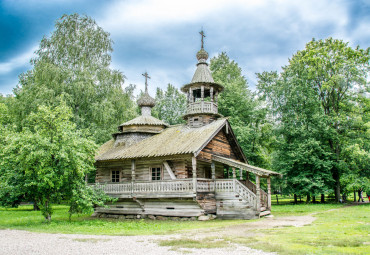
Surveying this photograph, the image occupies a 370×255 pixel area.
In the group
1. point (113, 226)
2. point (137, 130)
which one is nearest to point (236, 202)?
point (113, 226)

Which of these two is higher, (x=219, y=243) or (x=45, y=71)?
(x=45, y=71)

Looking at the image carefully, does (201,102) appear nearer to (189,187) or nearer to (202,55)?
(202,55)

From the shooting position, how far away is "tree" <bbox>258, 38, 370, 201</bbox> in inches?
1233

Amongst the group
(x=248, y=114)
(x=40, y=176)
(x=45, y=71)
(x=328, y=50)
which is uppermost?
(x=328, y=50)

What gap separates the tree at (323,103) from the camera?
3133 centimetres

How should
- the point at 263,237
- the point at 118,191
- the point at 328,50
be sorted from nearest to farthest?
the point at 263,237, the point at 118,191, the point at 328,50

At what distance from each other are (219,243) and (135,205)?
13247 mm

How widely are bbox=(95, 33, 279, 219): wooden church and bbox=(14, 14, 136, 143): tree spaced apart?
5253mm

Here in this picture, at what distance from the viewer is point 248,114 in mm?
35281

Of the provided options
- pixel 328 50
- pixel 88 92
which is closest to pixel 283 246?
pixel 88 92

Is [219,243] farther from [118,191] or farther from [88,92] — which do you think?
[88,92]

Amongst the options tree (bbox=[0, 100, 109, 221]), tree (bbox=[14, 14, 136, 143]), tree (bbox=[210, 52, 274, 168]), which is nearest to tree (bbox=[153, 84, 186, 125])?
tree (bbox=[210, 52, 274, 168])

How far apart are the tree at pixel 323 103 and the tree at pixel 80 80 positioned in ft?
56.4

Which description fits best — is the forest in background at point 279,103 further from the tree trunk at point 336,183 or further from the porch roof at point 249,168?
the porch roof at point 249,168
